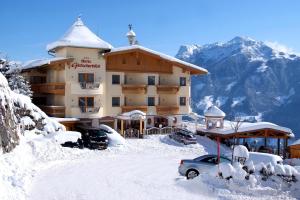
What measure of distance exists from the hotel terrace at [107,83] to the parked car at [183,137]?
12.9ft

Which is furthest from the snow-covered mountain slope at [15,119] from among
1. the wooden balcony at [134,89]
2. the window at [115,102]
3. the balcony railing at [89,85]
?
the wooden balcony at [134,89]

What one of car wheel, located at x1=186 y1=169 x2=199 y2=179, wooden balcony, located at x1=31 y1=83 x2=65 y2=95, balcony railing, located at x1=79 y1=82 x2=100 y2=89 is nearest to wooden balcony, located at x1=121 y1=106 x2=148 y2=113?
balcony railing, located at x1=79 y1=82 x2=100 y2=89

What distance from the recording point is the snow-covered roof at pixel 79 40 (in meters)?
44.8

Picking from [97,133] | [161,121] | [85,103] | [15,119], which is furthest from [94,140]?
[161,121]

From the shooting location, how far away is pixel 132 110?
48000 mm

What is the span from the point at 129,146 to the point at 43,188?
18570 mm

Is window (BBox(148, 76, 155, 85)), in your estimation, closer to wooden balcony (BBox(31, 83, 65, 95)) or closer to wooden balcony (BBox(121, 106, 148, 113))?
wooden balcony (BBox(121, 106, 148, 113))

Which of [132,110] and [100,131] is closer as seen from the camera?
[100,131]

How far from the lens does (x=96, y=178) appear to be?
21953 mm

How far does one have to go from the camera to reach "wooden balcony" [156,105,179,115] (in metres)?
50.1

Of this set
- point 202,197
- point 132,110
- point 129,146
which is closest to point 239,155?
point 202,197

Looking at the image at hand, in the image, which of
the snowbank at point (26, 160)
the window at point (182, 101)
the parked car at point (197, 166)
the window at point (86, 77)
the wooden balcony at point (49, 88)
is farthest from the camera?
the window at point (182, 101)

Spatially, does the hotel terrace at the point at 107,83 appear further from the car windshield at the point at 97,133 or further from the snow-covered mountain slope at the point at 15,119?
the snow-covered mountain slope at the point at 15,119

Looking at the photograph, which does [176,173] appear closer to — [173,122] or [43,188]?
[43,188]
